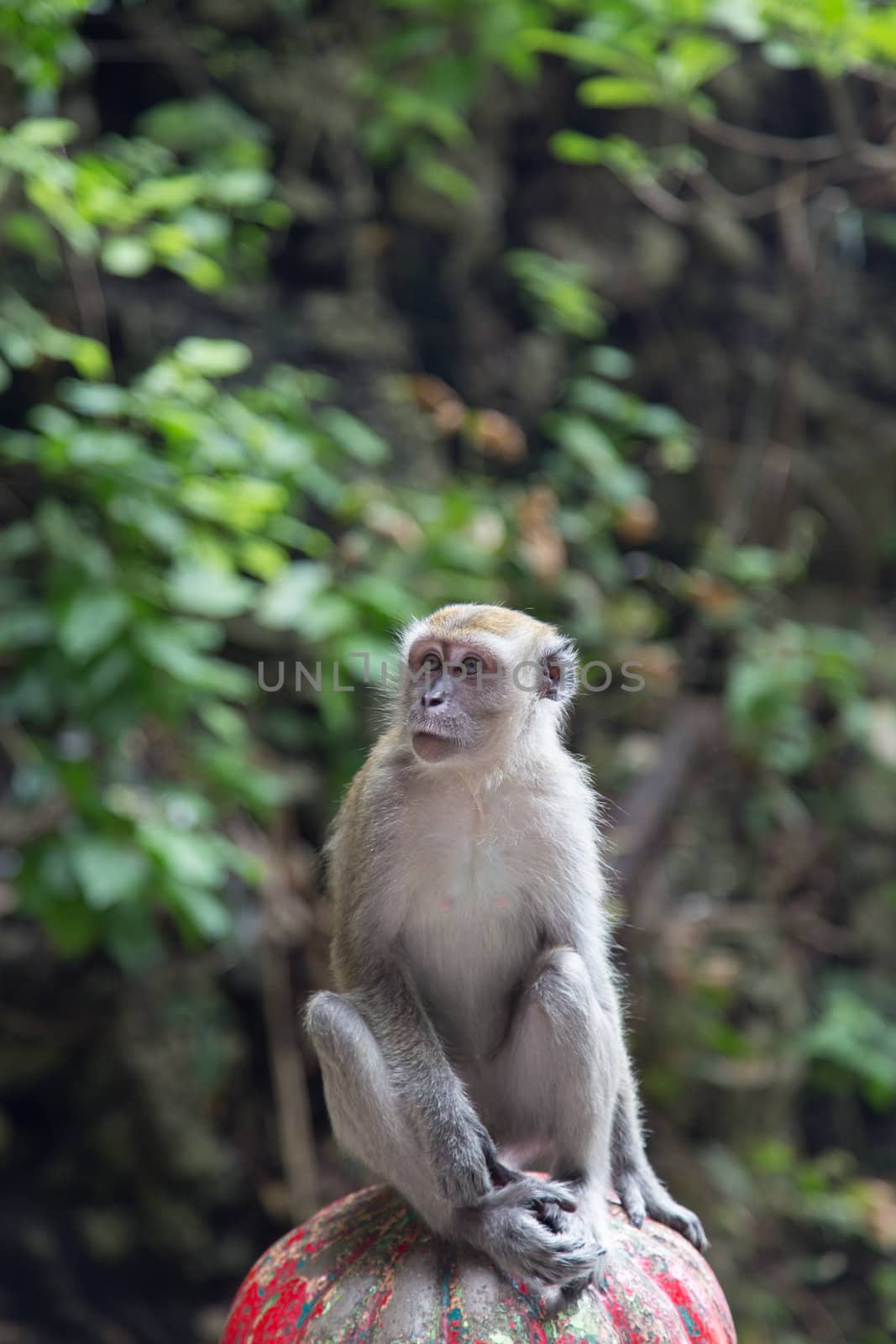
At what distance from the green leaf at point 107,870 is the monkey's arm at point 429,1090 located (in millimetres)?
1536

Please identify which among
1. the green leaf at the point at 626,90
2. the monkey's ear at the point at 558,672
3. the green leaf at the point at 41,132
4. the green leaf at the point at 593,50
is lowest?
the monkey's ear at the point at 558,672

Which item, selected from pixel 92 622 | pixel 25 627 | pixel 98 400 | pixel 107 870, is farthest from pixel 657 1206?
pixel 98 400

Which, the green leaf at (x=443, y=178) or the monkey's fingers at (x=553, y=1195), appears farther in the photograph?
the green leaf at (x=443, y=178)

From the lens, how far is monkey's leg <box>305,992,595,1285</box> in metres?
2.33

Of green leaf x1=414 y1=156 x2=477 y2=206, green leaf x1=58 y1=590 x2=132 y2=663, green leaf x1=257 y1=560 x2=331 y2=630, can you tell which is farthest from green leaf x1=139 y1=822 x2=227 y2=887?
green leaf x1=414 y1=156 x2=477 y2=206

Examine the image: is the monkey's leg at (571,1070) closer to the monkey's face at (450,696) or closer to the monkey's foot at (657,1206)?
the monkey's foot at (657,1206)

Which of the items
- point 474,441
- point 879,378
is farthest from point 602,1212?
point 879,378

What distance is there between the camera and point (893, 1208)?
23.2ft

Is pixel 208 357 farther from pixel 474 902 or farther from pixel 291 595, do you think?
pixel 474 902

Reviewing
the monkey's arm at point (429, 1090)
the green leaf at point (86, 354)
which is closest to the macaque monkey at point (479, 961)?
the monkey's arm at point (429, 1090)

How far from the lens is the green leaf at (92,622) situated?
393cm

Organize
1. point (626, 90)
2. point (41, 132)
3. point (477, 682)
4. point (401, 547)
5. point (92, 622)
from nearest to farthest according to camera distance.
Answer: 1. point (477, 682)
2. point (41, 132)
3. point (92, 622)
4. point (626, 90)
5. point (401, 547)

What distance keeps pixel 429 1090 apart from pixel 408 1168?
0.52ft

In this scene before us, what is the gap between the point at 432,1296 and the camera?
91.5 inches
